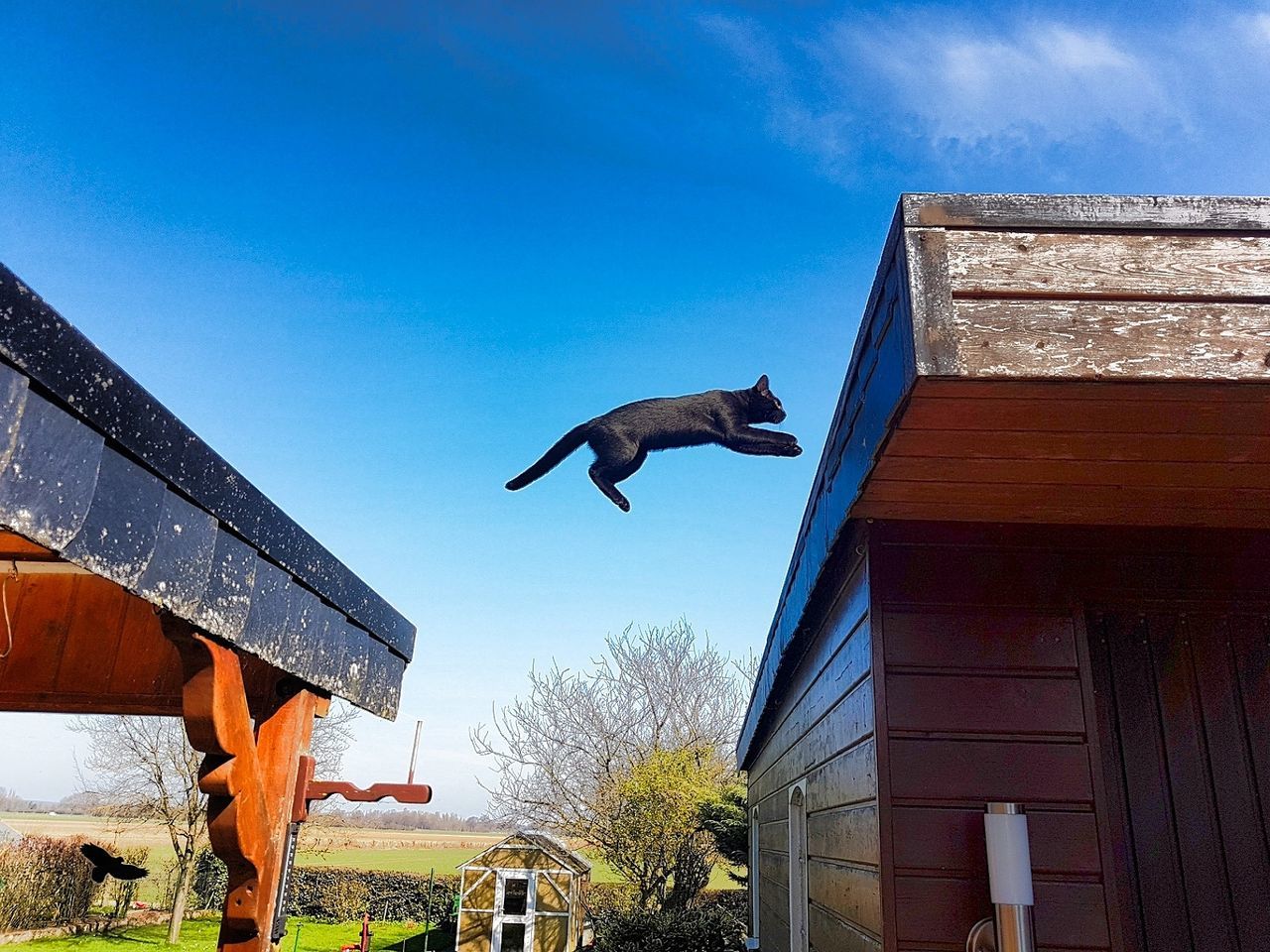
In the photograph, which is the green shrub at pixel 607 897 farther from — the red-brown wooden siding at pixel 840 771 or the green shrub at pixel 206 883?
the red-brown wooden siding at pixel 840 771

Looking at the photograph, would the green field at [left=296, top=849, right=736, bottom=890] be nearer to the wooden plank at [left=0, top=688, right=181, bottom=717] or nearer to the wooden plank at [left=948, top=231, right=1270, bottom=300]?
the wooden plank at [left=0, top=688, right=181, bottom=717]

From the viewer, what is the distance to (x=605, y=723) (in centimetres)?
1371

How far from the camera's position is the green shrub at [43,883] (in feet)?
37.7

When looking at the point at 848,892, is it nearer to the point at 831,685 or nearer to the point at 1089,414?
the point at 831,685

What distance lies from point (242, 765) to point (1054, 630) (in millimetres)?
1717

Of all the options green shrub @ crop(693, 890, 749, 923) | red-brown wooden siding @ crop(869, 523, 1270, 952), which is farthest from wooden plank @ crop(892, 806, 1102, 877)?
green shrub @ crop(693, 890, 749, 923)

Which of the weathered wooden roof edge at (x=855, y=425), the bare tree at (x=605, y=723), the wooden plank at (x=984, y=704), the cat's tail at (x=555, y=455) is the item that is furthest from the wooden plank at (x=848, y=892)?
the bare tree at (x=605, y=723)

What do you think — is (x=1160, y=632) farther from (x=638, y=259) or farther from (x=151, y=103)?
(x=151, y=103)

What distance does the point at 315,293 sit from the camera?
6676 millimetres

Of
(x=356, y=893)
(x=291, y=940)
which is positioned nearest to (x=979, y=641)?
(x=291, y=940)

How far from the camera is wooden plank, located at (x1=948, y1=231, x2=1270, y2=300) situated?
1067 mm

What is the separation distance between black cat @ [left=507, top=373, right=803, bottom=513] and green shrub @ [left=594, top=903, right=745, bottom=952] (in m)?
7.50

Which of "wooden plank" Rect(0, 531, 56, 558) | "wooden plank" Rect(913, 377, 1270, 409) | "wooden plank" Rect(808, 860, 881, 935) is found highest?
"wooden plank" Rect(913, 377, 1270, 409)

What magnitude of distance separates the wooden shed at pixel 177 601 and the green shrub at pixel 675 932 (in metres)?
8.55
